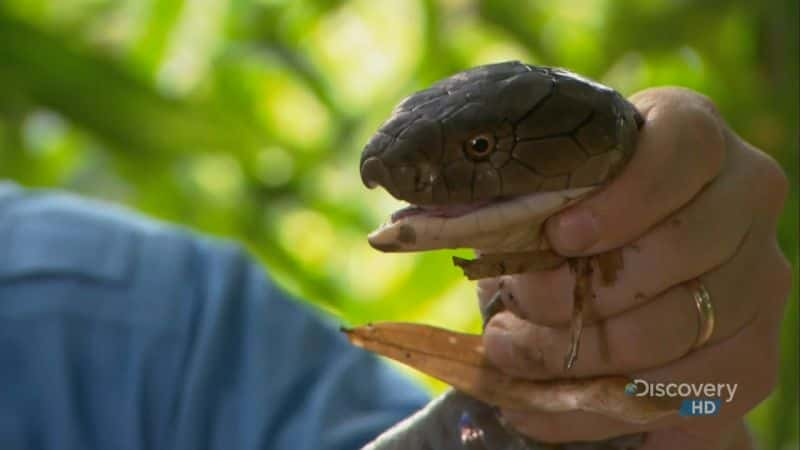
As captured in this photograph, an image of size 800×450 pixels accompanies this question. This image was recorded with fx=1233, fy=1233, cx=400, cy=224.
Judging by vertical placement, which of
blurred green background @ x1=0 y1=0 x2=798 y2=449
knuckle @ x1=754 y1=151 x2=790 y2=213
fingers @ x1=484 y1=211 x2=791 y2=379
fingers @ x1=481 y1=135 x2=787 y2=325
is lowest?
fingers @ x1=484 y1=211 x2=791 y2=379

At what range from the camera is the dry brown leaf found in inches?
17.8

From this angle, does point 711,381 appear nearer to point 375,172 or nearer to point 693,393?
point 693,393

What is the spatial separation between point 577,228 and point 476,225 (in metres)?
0.05

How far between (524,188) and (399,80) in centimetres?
92

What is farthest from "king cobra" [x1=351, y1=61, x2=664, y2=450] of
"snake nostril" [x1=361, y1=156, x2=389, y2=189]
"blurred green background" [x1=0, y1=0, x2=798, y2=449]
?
"blurred green background" [x1=0, y1=0, x2=798, y2=449]

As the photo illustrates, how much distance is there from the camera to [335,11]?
4.38 feet

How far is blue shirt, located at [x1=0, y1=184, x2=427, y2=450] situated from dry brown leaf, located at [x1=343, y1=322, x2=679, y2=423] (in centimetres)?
29

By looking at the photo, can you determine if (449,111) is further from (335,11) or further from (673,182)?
(335,11)

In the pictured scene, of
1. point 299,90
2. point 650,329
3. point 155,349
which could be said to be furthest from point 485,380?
point 299,90

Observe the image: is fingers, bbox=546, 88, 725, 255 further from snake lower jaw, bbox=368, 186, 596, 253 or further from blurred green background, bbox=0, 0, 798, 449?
blurred green background, bbox=0, 0, 798, 449

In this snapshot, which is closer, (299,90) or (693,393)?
(693,393)

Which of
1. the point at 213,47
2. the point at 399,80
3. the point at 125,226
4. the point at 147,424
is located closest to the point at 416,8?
the point at 399,80

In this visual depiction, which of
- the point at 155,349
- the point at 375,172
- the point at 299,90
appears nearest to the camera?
the point at 375,172

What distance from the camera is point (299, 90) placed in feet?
4.53
